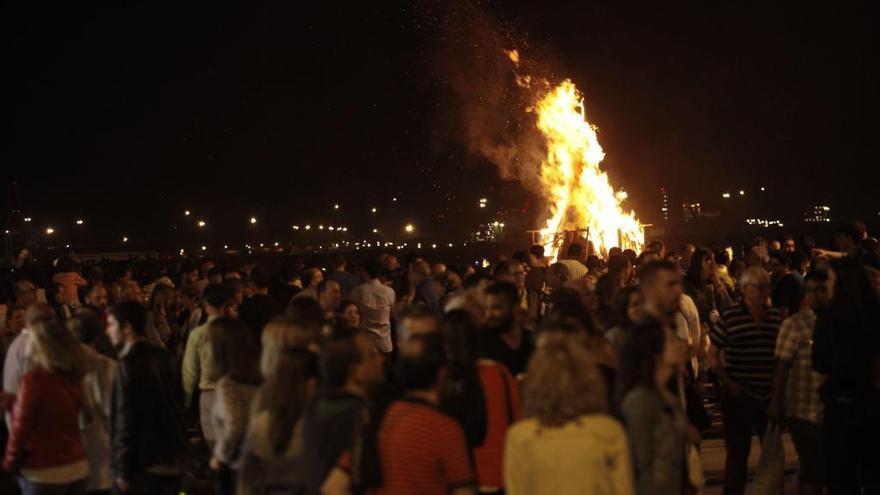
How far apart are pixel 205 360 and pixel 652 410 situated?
14.8 ft

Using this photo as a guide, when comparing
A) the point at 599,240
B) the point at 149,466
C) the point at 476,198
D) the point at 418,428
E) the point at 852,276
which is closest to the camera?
the point at 418,428

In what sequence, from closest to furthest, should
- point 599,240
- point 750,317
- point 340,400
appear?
1. point 340,400
2. point 750,317
3. point 599,240

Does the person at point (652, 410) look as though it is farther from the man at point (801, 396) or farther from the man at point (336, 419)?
the man at point (801, 396)

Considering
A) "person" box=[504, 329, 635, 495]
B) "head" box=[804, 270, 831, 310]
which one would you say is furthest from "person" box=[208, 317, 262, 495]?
"head" box=[804, 270, 831, 310]

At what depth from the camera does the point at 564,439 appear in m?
4.37

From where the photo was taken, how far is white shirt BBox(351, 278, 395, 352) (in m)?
12.2

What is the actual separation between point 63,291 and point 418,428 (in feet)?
32.1

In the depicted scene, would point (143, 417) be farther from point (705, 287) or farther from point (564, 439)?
point (705, 287)

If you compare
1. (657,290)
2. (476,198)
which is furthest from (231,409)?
(476,198)

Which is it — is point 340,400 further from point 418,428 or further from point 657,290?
point 657,290

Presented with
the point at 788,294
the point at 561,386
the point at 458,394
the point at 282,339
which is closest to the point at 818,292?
the point at 788,294

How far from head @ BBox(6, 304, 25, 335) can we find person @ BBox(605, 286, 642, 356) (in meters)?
5.91

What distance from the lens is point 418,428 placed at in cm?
439

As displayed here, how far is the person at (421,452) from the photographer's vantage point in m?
4.38
